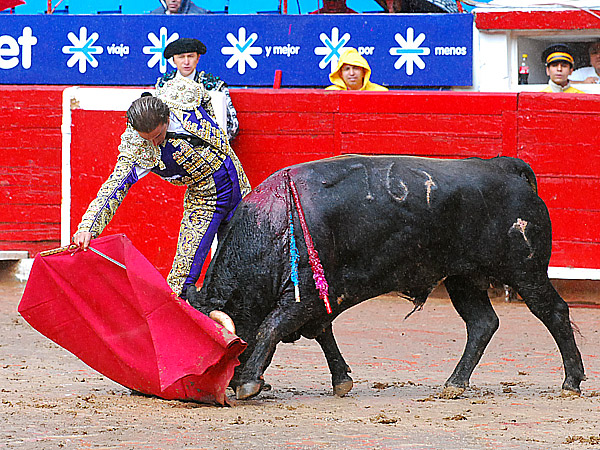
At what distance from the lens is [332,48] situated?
7.80 metres

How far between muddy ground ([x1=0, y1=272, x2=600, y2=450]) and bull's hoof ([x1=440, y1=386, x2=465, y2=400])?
3 centimetres

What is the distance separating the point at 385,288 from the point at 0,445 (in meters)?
1.63

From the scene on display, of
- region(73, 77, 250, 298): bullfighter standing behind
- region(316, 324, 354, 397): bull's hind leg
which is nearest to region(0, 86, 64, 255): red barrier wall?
region(73, 77, 250, 298): bullfighter standing behind

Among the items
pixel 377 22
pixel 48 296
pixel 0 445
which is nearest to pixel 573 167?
pixel 377 22

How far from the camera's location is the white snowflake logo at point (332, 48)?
7793 mm

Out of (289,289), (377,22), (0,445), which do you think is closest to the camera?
(0,445)

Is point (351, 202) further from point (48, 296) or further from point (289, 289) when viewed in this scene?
point (48, 296)

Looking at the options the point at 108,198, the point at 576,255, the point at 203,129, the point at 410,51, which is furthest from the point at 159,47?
the point at 108,198

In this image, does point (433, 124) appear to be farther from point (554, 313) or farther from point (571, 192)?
point (554, 313)

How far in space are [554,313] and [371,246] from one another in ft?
2.71

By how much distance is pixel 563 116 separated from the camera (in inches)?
263

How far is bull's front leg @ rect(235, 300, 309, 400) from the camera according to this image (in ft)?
12.1

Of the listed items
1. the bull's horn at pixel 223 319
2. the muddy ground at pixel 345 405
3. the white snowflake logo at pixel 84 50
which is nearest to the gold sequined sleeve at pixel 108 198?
the bull's horn at pixel 223 319

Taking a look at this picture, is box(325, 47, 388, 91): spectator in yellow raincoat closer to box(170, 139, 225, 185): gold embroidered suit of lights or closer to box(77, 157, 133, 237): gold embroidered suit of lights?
box(170, 139, 225, 185): gold embroidered suit of lights
